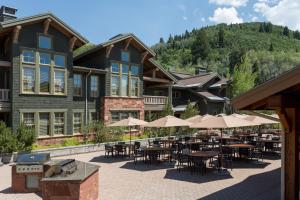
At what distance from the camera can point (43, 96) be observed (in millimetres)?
23859

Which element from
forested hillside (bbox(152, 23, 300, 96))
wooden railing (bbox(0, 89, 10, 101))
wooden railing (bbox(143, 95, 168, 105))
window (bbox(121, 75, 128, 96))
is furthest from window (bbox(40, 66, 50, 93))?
forested hillside (bbox(152, 23, 300, 96))

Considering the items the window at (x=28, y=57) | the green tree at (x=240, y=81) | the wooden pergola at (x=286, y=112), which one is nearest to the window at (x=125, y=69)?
the window at (x=28, y=57)

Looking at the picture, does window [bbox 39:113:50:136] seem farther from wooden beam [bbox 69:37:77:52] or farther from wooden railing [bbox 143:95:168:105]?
wooden railing [bbox 143:95:168:105]

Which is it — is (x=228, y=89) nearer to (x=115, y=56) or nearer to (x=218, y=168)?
(x=115, y=56)

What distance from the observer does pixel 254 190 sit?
11.6 meters

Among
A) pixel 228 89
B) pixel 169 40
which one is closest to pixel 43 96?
pixel 228 89

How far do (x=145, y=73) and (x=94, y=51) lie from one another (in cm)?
775

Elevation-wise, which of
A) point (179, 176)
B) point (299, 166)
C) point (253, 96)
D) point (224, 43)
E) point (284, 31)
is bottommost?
point (179, 176)

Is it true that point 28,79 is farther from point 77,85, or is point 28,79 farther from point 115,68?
point 115,68

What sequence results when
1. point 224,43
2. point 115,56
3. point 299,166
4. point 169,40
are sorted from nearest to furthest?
point 299,166, point 115,56, point 224,43, point 169,40

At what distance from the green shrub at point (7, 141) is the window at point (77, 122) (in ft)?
25.4

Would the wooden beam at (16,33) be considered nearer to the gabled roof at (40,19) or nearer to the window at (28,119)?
the gabled roof at (40,19)

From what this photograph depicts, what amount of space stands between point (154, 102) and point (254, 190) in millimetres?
22659

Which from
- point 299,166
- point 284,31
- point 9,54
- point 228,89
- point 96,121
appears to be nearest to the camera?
point 299,166
